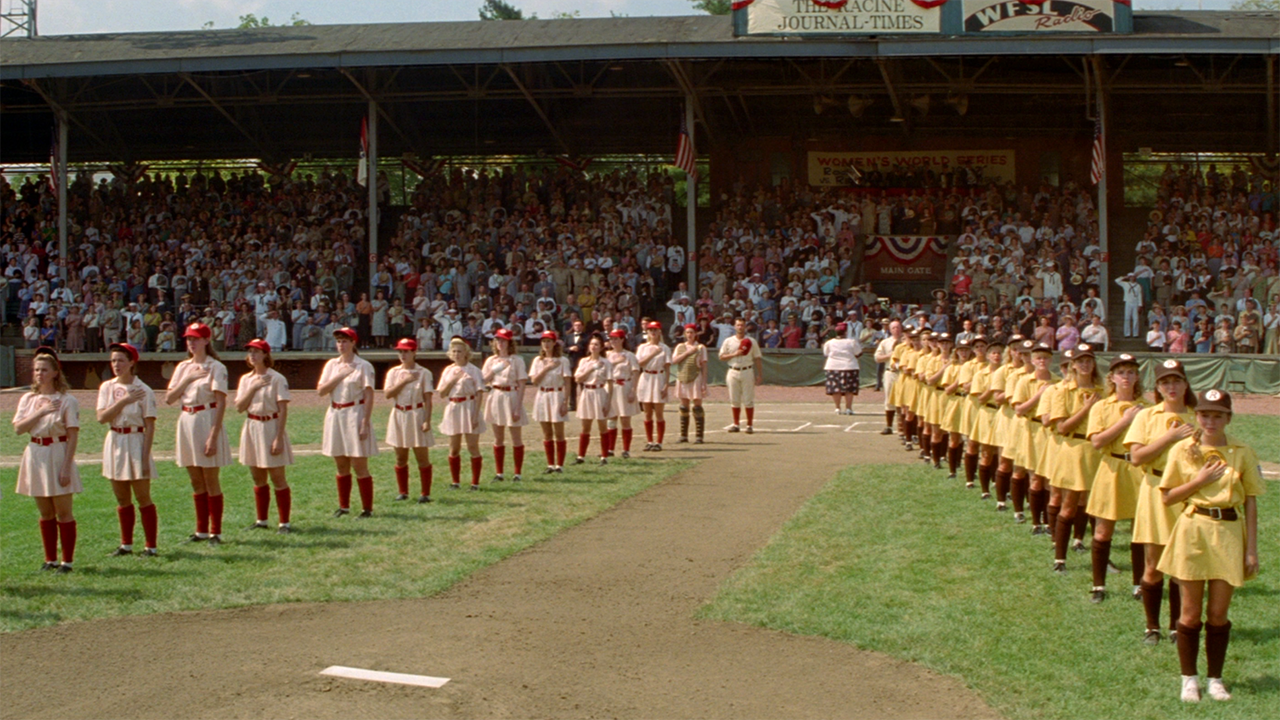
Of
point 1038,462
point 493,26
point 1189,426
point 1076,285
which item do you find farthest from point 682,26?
point 1189,426

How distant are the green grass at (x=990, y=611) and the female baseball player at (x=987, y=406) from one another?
0.62 meters

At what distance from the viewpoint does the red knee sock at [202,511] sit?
11961 mm

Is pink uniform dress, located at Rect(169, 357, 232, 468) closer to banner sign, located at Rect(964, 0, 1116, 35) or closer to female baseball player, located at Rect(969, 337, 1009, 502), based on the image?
female baseball player, located at Rect(969, 337, 1009, 502)

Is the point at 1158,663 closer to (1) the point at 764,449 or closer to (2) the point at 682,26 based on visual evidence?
(1) the point at 764,449

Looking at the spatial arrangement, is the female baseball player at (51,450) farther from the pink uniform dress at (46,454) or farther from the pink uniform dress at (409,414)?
the pink uniform dress at (409,414)

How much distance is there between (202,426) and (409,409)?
2.73m

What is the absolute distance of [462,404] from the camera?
1520 cm

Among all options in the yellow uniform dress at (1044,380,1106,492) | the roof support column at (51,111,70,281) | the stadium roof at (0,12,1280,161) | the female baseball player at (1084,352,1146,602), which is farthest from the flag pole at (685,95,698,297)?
the female baseball player at (1084,352,1146,602)

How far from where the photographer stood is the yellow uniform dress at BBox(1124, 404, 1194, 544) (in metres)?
7.85

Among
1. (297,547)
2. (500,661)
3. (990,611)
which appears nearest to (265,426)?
(297,547)

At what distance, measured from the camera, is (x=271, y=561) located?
11211 millimetres

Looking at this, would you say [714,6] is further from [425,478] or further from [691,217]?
[425,478]

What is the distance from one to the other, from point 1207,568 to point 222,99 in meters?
33.2

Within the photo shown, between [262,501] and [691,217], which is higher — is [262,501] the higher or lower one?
the lower one
